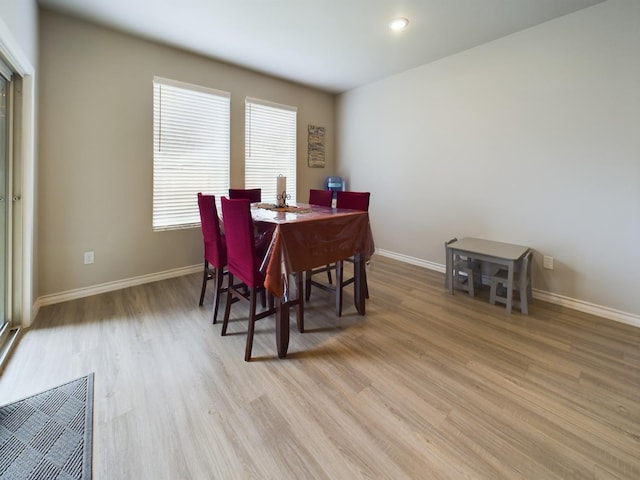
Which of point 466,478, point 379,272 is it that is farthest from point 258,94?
point 466,478

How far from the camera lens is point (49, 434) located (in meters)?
1.31

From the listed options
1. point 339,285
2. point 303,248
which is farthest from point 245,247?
point 339,285

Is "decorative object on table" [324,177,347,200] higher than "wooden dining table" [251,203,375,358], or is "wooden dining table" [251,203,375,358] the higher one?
"decorative object on table" [324,177,347,200]

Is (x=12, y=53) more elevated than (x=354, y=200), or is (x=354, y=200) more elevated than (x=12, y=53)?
(x=12, y=53)

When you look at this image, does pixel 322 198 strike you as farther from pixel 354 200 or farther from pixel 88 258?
pixel 88 258

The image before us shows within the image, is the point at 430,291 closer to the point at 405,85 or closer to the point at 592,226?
the point at 592,226

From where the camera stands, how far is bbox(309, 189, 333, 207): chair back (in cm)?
327

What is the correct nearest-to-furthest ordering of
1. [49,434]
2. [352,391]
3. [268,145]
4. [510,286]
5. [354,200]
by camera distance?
[49,434] < [352,391] < [510,286] < [354,200] < [268,145]

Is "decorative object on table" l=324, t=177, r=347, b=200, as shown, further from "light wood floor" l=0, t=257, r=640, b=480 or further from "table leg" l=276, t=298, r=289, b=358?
"table leg" l=276, t=298, r=289, b=358

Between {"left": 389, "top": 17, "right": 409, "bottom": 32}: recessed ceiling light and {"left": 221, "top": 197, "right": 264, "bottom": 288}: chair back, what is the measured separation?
7.33 feet

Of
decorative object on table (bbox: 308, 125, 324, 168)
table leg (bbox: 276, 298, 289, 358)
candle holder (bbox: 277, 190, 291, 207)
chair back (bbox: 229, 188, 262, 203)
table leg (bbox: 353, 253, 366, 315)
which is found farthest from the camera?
decorative object on table (bbox: 308, 125, 324, 168)

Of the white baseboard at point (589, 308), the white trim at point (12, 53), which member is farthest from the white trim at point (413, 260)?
the white trim at point (12, 53)

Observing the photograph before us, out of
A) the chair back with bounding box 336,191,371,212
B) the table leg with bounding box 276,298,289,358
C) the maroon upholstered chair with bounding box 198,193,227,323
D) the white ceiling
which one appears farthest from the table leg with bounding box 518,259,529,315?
the maroon upholstered chair with bounding box 198,193,227,323

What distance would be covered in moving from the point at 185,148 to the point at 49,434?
9.41 ft
